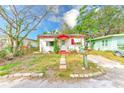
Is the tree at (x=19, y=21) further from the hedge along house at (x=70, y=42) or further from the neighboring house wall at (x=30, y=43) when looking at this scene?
the hedge along house at (x=70, y=42)

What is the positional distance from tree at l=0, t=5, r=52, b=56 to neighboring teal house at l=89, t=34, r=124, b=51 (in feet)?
7.20

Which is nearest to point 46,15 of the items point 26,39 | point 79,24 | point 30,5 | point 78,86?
point 30,5

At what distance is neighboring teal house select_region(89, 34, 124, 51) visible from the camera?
21.2ft

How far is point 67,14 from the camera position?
4.98 meters

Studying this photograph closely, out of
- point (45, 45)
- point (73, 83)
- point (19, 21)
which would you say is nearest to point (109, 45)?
point (45, 45)

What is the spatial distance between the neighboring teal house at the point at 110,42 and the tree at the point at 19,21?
2.19 metres

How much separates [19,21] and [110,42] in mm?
4045

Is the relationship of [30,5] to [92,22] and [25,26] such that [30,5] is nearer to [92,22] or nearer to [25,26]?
[25,26]

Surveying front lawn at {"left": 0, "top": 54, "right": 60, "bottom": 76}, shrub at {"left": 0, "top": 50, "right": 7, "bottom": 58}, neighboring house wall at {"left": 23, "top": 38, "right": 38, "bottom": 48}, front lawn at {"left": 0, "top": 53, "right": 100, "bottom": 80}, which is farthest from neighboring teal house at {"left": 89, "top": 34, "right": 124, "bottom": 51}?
shrub at {"left": 0, "top": 50, "right": 7, "bottom": 58}

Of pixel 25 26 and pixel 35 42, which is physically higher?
pixel 25 26

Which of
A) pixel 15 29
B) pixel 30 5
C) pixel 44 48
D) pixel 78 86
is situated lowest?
pixel 78 86

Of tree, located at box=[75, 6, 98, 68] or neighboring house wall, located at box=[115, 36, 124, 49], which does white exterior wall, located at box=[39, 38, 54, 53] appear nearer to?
tree, located at box=[75, 6, 98, 68]

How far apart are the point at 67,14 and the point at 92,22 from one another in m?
1.84

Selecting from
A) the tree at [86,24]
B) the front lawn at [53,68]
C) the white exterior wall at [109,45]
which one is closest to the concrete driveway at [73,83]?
the front lawn at [53,68]
